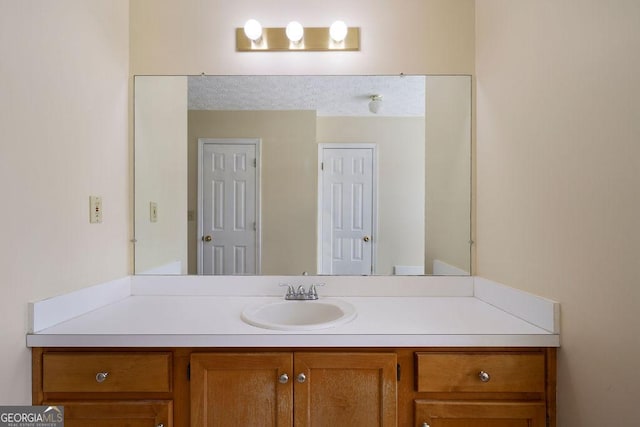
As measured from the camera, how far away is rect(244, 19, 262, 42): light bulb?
4.77 ft

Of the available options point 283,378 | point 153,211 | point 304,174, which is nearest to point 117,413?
point 283,378

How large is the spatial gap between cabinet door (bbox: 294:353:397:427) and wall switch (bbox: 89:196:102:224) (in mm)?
994

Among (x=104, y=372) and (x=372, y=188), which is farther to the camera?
(x=372, y=188)

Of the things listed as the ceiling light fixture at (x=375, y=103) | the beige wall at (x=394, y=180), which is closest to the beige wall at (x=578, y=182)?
the beige wall at (x=394, y=180)

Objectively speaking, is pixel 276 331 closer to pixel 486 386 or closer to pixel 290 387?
pixel 290 387

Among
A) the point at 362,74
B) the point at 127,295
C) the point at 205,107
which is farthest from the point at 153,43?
the point at 127,295

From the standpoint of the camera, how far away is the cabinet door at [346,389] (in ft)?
3.34

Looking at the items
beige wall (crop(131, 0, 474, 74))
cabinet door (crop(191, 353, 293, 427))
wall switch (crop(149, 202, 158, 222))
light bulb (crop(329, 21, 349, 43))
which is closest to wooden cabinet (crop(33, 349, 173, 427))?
cabinet door (crop(191, 353, 293, 427))

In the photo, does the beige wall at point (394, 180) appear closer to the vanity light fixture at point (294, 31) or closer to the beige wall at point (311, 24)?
the beige wall at point (311, 24)

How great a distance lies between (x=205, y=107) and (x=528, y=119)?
54.5 inches

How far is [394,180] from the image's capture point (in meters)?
1.53

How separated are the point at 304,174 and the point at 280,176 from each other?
12cm

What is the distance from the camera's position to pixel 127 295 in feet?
4.88

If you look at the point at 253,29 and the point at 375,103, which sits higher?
the point at 253,29
